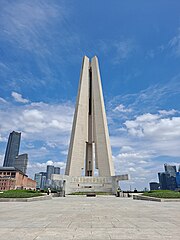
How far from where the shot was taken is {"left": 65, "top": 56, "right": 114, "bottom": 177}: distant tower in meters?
30.4

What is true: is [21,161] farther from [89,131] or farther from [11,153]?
[89,131]

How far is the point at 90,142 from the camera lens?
116ft

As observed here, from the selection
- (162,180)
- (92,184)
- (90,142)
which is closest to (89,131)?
(90,142)

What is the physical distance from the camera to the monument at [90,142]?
27.2 meters

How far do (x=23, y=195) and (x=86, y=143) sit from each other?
23.1 metres

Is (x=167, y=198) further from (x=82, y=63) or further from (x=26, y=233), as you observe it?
(x=82, y=63)

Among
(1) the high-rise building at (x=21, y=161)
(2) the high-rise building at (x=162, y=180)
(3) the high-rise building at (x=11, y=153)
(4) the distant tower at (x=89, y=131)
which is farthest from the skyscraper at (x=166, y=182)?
(3) the high-rise building at (x=11, y=153)

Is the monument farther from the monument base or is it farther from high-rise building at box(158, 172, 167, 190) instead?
high-rise building at box(158, 172, 167, 190)

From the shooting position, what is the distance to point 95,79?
123 ft

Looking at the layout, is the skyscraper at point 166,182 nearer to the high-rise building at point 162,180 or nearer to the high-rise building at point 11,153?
the high-rise building at point 162,180

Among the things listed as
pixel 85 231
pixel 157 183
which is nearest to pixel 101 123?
pixel 85 231

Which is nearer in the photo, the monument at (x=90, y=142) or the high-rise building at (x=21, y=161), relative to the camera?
the monument at (x=90, y=142)

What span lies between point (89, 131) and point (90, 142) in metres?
2.37

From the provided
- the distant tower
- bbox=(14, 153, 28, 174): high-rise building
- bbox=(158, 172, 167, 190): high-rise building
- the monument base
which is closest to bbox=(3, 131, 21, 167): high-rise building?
bbox=(14, 153, 28, 174): high-rise building
